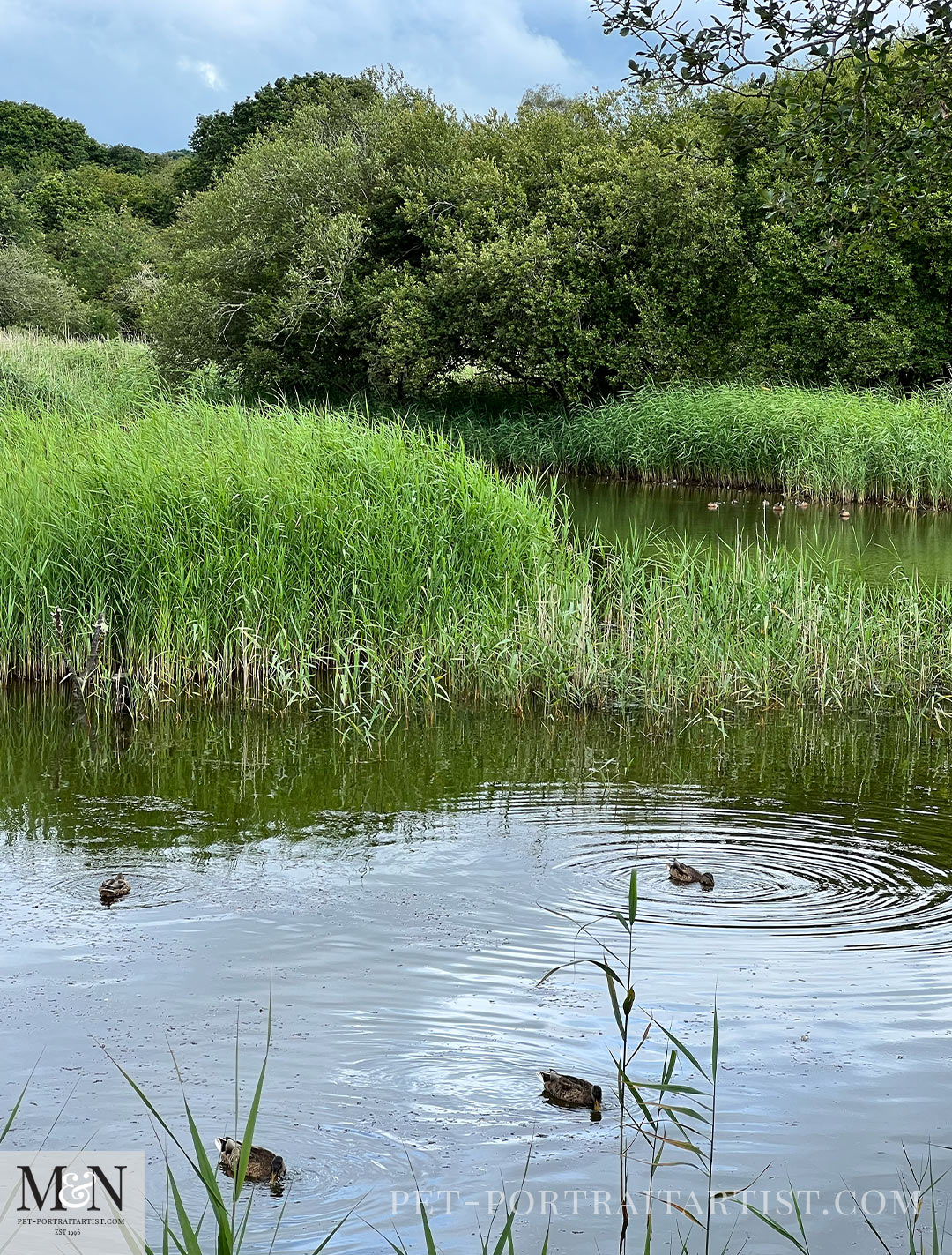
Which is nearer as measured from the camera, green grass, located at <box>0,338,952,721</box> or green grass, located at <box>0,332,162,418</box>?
green grass, located at <box>0,338,952,721</box>

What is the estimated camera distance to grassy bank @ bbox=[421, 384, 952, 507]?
17.5 metres

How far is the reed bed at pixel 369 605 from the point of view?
7.56 m

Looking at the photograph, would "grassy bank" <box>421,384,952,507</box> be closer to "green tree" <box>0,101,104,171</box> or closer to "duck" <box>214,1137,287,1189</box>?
"duck" <box>214,1137,287,1189</box>

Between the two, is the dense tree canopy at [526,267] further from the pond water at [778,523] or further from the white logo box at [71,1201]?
the white logo box at [71,1201]

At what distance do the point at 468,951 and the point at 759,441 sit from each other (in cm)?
1529

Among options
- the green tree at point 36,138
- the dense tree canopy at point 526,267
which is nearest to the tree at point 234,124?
the green tree at point 36,138

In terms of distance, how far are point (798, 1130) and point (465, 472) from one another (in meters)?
6.05

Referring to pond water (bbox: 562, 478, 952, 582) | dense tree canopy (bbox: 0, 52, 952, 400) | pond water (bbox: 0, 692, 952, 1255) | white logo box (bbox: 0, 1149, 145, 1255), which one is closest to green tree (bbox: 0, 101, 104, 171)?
dense tree canopy (bbox: 0, 52, 952, 400)

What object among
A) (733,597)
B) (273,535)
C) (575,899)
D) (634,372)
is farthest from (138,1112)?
(634,372)

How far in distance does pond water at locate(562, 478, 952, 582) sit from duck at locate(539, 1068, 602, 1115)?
9040 millimetres

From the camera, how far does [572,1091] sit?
3227 millimetres

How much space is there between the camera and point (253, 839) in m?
5.42

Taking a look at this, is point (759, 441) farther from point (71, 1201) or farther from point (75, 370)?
point (71, 1201)

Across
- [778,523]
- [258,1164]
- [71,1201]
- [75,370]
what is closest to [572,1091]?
[258,1164]
